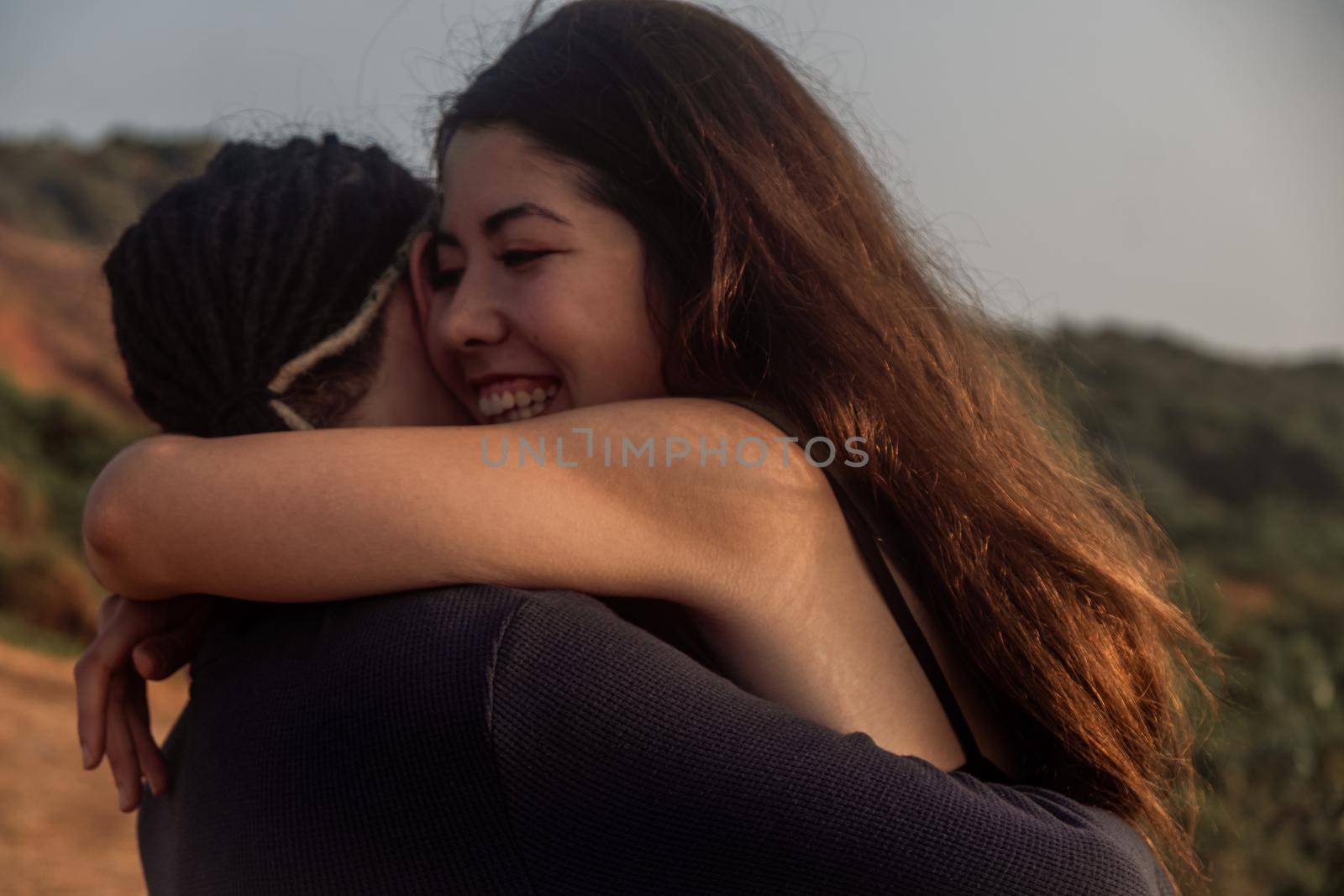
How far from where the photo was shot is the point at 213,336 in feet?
6.18

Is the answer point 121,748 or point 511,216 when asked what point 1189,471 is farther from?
point 121,748

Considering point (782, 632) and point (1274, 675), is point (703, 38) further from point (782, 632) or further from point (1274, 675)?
point (1274, 675)

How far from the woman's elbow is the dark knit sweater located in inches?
10.9

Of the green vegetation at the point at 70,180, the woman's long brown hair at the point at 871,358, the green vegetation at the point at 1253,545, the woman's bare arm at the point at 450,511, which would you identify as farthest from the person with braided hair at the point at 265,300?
the green vegetation at the point at 70,180

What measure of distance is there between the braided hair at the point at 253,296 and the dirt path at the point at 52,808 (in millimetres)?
3448

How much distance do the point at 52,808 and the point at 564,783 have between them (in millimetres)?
5192

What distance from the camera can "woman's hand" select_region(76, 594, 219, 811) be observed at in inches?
80.0

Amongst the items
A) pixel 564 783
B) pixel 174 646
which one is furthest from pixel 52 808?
pixel 564 783

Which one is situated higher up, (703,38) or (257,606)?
(703,38)

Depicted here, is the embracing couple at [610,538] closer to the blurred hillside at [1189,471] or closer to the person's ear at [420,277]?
the person's ear at [420,277]

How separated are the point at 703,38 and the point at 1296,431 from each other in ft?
88.3

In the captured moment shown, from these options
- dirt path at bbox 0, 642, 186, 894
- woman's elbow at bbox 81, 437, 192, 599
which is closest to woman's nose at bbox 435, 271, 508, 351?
woman's elbow at bbox 81, 437, 192, 599

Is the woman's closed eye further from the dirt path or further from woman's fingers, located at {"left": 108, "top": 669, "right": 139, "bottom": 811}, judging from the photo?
the dirt path

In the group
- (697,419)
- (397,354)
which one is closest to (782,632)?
(697,419)
